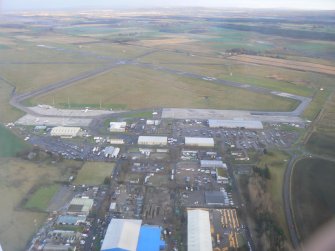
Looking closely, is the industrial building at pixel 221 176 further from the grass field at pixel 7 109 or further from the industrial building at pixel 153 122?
the grass field at pixel 7 109

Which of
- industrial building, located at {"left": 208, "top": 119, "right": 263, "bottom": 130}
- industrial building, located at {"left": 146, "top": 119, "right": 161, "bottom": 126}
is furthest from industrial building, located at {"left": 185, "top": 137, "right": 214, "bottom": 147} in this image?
industrial building, located at {"left": 146, "top": 119, "right": 161, "bottom": 126}

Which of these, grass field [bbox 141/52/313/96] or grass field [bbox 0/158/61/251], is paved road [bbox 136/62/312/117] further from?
grass field [bbox 0/158/61/251]

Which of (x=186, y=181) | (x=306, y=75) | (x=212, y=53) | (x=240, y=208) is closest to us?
(x=240, y=208)

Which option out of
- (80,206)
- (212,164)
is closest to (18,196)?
(80,206)

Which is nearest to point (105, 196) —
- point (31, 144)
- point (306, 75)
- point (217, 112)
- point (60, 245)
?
point (60, 245)

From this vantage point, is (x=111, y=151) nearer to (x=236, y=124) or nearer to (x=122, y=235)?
(x=122, y=235)

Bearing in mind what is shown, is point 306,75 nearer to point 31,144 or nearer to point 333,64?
point 333,64

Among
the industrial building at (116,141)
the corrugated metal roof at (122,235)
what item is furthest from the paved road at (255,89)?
the corrugated metal roof at (122,235)
